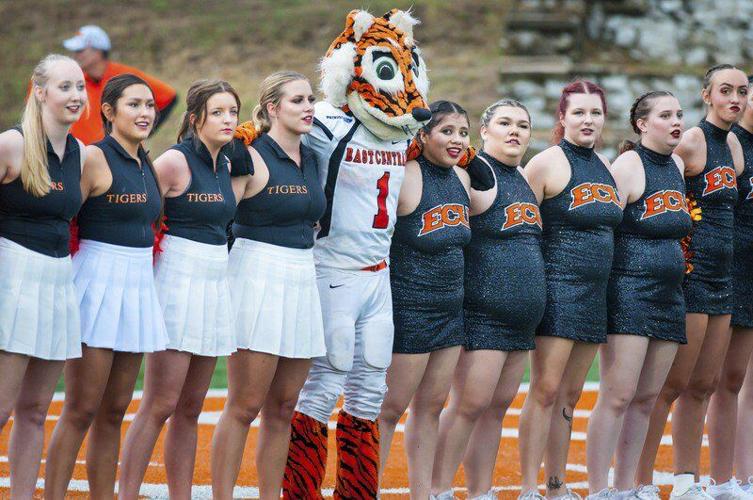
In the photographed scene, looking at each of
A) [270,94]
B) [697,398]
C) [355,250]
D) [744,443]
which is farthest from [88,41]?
[744,443]

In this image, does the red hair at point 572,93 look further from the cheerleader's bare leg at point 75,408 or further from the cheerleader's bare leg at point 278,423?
the cheerleader's bare leg at point 75,408

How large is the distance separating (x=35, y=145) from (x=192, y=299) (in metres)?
0.79

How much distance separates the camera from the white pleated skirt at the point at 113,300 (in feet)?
14.5

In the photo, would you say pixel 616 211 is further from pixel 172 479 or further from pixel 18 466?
pixel 18 466

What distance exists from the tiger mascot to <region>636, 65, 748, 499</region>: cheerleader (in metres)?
1.68

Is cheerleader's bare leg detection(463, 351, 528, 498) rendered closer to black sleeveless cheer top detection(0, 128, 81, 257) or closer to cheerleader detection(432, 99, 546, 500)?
cheerleader detection(432, 99, 546, 500)

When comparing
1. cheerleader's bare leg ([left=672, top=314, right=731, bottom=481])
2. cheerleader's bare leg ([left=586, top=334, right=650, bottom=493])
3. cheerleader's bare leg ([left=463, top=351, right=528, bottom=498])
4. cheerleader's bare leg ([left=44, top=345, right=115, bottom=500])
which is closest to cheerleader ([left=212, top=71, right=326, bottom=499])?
cheerleader's bare leg ([left=44, top=345, right=115, bottom=500])

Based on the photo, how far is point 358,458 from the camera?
16.6 feet

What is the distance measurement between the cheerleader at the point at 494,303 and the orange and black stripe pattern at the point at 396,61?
0.58 metres

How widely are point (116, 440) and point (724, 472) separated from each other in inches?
122

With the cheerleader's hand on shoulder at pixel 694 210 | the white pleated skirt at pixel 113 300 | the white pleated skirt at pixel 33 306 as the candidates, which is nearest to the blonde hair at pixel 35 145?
the white pleated skirt at pixel 33 306

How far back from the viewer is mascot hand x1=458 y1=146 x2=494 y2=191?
5.45m

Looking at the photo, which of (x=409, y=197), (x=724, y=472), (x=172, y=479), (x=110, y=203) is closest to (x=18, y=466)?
(x=172, y=479)

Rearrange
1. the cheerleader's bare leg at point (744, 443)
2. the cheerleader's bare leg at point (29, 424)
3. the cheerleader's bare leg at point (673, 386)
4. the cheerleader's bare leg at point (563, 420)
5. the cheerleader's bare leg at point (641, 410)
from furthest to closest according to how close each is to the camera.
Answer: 1. the cheerleader's bare leg at point (744, 443)
2. the cheerleader's bare leg at point (673, 386)
3. the cheerleader's bare leg at point (641, 410)
4. the cheerleader's bare leg at point (563, 420)
5. the cheerleader's bare leg at point (29, 424)
